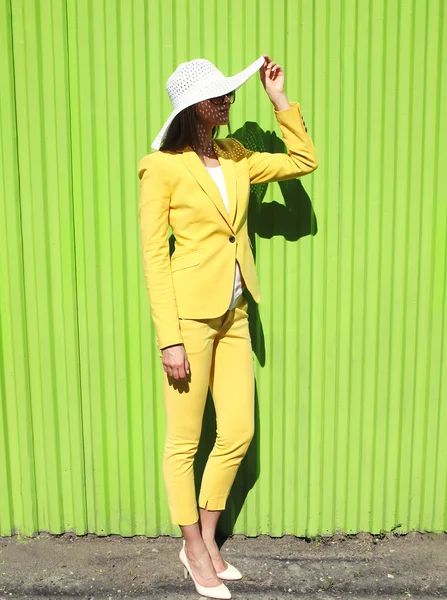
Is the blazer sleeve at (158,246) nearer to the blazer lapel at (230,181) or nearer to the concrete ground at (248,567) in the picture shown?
the blazer lapel at (230,181)

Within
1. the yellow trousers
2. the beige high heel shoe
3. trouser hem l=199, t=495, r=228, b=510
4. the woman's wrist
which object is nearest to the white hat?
the woman's wrist

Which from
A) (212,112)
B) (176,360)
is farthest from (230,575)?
(212,112)

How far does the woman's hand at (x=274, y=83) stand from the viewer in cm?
288

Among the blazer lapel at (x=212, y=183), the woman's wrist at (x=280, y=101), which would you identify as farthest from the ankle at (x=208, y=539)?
the woman's wrist at (x=280, y=101)

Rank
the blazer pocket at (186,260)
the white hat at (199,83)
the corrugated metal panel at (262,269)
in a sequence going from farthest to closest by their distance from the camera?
the corrugated metal panel at (262,269), the blazer pocket at (186,260), the white hat at (199,83)

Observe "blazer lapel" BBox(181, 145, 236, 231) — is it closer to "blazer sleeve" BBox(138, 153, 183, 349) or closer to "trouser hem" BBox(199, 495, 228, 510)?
"blazer sleeve" BBox(138, 153, 183, 349)

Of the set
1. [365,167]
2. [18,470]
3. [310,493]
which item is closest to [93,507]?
[18,470]

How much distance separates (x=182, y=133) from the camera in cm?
286

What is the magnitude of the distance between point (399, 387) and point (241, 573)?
1.09 metres

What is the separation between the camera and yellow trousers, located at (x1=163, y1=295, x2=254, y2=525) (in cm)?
293

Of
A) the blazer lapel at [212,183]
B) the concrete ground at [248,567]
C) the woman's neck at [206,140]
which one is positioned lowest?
the concrete ground at [248,567]

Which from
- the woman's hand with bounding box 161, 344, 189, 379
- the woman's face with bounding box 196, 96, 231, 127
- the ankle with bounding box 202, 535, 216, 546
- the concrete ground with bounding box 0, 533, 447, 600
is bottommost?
the concrete ground with bounding box 0, 533, 447, 600

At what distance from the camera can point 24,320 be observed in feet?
10.6

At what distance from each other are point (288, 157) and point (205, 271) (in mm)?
593
